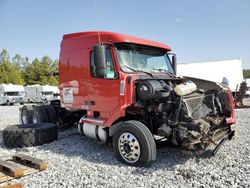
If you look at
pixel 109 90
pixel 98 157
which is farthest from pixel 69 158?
pixel 109 90

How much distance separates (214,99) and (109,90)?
2.20 meters

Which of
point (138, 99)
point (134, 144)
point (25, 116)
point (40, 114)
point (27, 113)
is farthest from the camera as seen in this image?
point (25, 116)

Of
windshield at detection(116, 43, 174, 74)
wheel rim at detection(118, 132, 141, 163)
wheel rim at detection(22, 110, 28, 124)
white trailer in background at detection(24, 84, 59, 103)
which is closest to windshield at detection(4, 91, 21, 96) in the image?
white trailer in background at detection(24, 84, 59, 103)

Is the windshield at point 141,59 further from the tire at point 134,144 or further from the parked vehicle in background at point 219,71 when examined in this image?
the parked vehicle in background at point 219,71

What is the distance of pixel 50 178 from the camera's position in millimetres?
4168

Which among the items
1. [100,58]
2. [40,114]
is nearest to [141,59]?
[100,58]

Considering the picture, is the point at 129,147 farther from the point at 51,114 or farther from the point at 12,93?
the point at 12,93

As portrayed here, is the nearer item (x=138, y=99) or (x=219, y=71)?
(x=138, y=99)

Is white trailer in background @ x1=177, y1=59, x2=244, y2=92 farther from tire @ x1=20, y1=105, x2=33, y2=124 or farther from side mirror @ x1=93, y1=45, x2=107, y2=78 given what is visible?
side mirror @ x1=93, y1=45, x2=107, y2=78

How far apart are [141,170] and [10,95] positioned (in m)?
32.7

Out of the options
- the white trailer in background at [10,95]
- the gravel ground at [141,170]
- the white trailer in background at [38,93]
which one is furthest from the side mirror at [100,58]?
the white trailer in background at [38,93]

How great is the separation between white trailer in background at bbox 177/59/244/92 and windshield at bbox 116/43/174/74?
16.8 m

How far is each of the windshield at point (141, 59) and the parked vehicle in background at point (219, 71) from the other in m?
16.9

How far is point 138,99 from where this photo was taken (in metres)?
5.16
